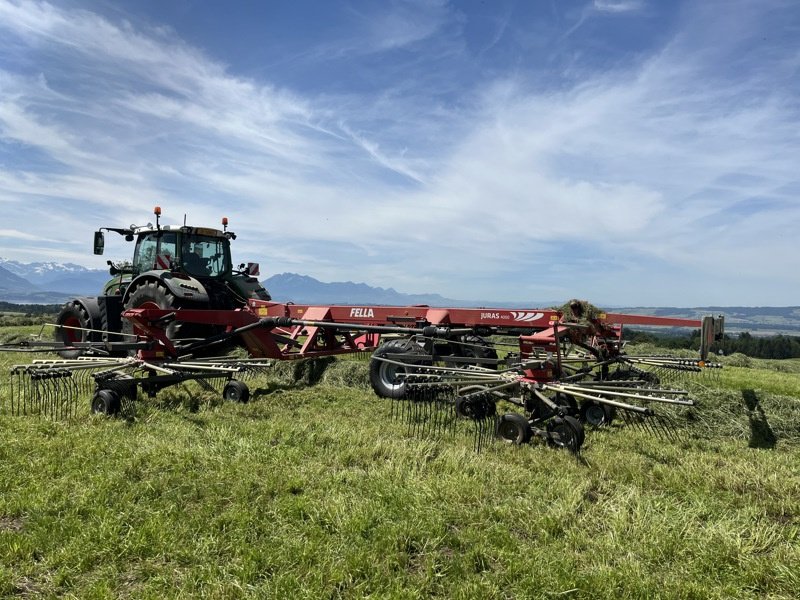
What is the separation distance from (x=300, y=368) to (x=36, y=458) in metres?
5.18

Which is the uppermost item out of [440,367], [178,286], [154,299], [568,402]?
[178,286]

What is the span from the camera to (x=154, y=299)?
9039 mm

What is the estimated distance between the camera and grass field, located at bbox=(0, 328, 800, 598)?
2.82 metres

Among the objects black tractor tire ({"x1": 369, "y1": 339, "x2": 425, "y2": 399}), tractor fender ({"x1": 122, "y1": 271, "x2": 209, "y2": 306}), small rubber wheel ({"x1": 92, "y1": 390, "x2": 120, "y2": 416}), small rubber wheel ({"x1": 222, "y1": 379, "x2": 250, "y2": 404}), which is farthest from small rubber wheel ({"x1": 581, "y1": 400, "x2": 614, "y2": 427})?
tractor fender ({"x1": 122, "y1": 271, "x2": 209, "y2": 306})

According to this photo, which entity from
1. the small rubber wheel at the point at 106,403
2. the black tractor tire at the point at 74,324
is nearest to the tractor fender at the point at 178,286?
the black tractor tire at the point at 74,324

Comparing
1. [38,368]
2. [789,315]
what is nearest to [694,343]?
[38,368]

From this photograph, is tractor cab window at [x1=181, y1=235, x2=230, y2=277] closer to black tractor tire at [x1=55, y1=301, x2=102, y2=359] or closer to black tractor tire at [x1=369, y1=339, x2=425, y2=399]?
black tractor tire at [x1=55, y1=301, x2=102, y2=359]

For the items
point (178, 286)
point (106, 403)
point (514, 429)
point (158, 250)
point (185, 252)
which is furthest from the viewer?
point (185, 252)

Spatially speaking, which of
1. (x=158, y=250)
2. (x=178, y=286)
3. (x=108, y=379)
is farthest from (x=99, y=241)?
(x=108, y=379)

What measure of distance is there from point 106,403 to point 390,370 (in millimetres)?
3635

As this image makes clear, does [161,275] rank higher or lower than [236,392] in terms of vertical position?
higher

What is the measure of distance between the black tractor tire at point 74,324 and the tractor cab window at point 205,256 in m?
2.30

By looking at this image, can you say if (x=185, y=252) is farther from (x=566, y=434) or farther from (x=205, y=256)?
(x=566, y=434)

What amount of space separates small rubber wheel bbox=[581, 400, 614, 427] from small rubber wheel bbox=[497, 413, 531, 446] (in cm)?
147
